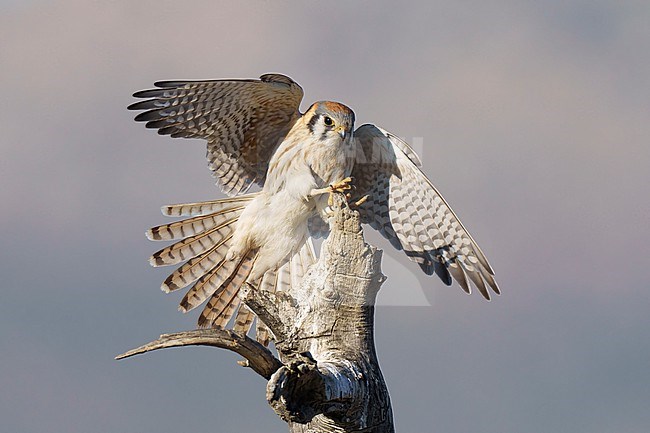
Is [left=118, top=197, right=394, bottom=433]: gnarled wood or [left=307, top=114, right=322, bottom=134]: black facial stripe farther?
[left=307, top=114, right=322, bottom=134]: black facial stripe

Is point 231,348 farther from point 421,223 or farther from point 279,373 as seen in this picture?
point 421,223

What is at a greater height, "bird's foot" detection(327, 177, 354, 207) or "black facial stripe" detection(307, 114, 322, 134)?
"black facial stripe" detection(307, 114, 322, 134)

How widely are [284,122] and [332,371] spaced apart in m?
2.69

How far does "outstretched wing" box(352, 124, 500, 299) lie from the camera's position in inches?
252

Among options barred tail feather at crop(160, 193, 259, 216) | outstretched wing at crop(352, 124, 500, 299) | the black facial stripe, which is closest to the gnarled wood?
the black facial stripe

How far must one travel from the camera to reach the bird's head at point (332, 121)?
20.6ft

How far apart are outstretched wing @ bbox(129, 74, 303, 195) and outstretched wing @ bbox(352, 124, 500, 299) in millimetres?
607

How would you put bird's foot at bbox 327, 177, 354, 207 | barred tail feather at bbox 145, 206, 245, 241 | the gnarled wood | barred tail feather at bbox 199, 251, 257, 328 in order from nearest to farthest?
the gnarled wood, bird's foot at bbox 327, 177, 354, 207, barred tail feather at bbox 199, 251, 257, 328, barred tail feather at bbox 145, 206, 245, 241

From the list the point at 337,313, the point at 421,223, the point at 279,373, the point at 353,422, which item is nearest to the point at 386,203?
the point at 421,223

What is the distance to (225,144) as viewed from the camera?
6.68 meters

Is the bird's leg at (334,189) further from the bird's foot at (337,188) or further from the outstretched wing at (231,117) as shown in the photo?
the outstretched wing at (231,117)

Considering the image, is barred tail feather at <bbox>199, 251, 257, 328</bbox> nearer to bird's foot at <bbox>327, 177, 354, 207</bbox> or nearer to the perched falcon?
the perched falcon

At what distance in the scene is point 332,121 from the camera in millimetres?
6324

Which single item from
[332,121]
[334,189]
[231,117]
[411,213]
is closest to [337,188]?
[334,189]
